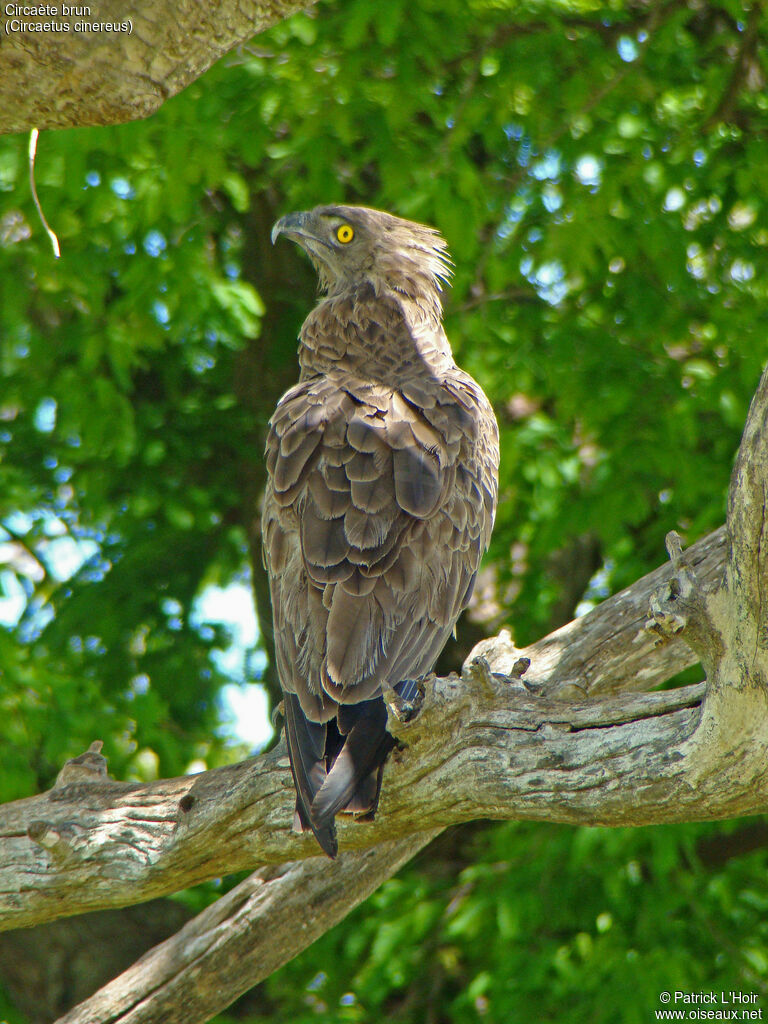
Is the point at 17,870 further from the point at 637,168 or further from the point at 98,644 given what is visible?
the point at 637,168

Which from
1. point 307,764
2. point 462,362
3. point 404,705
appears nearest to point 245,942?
point 307,764

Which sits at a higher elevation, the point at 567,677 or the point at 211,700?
the point at 211,700

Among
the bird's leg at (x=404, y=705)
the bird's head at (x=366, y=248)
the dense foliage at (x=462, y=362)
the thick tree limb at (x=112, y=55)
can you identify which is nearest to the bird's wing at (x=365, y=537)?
the bird's leg at (x=404, y=705)

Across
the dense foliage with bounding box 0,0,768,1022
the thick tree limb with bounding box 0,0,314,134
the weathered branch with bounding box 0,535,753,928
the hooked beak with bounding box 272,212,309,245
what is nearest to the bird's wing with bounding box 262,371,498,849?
the weathered branch with bounding box 0,535,753,928

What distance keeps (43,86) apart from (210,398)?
11.3 ft

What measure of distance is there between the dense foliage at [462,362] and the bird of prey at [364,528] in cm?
96

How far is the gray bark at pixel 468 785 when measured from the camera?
2.45 meters

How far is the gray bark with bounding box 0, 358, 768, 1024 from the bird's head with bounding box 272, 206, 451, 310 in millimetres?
1709

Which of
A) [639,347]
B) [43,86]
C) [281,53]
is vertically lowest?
[43,86]

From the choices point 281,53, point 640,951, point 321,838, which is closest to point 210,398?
point 281,53

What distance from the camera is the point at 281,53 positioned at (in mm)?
5582

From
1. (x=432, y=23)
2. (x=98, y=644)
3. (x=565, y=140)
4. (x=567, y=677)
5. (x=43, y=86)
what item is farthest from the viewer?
(x=98, y=644)

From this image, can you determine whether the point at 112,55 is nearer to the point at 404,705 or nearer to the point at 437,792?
the point at 404,705

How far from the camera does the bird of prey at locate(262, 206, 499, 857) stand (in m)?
3.18
